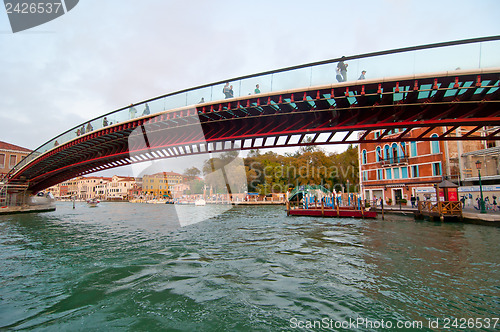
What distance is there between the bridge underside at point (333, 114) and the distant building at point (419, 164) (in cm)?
1342

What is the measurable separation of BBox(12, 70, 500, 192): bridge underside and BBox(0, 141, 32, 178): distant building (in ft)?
121

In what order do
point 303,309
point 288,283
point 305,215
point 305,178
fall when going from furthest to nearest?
point 305,178 < point 305,215 < point 288,283 < point 303,309

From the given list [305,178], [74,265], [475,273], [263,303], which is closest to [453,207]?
[475,273]

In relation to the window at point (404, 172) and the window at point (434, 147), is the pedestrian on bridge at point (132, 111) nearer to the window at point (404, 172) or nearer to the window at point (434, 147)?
the window at point (434, 147)

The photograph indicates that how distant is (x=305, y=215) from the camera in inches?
1118

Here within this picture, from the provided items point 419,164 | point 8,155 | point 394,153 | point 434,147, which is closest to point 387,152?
point 394,153

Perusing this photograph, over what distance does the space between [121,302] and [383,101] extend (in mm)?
14470

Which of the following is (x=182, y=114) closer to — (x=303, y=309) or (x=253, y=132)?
(x=253, y=132)

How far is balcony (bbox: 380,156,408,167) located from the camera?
33.5 m

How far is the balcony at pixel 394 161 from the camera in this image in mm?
33541

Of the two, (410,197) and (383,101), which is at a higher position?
(383,101)

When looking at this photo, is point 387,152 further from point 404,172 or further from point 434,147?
point 434,147

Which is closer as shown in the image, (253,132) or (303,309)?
(303,309)

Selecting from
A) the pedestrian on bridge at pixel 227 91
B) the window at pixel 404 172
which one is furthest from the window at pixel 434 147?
the pedestrian on bridge at pixel 227 91
